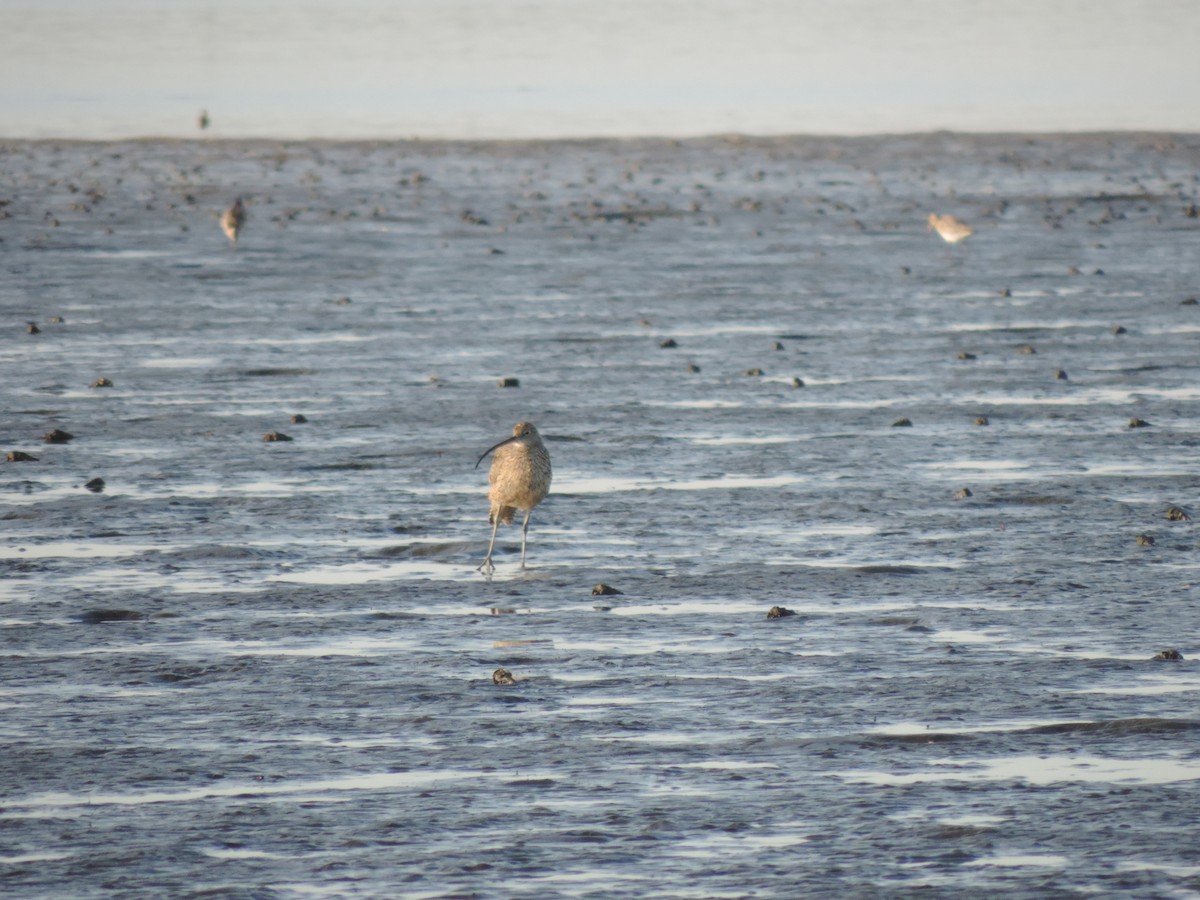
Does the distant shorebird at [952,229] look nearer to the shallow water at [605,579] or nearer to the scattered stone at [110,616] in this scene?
the shallow water at [605,579]

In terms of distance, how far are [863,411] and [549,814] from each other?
28.6 ft

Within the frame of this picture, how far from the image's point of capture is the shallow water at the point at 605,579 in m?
7.30

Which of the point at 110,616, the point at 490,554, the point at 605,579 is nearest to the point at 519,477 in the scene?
the point at 490,554

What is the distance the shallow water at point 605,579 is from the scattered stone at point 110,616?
0.22 ft

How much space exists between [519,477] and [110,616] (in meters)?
2.40

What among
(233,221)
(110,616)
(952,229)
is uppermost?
(952,229)

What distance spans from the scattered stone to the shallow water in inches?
2.7

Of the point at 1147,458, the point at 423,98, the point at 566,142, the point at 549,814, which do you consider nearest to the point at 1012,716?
the point at 549,814

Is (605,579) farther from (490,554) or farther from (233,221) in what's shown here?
(233,221)

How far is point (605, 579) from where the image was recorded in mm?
11156

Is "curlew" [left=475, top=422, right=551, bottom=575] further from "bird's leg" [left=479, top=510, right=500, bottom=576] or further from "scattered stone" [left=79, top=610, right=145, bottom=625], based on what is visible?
"scattered stone" [left=79, top=610, right=145, bottom=625]

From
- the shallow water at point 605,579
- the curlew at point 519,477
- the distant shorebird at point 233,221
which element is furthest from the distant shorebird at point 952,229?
the curlew at point 519,477

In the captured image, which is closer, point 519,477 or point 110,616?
point 110,616

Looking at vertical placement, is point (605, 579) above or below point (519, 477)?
below
